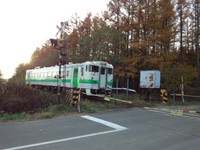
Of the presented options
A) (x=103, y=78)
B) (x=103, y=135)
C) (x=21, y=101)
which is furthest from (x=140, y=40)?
(x=103, y=135)

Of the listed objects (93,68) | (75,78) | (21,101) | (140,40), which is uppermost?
(140,40)

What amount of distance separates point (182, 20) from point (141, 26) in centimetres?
760

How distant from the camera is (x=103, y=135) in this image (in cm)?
568

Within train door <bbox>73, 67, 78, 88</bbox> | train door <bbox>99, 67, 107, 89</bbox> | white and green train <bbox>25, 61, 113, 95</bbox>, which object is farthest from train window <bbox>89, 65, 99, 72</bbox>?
train door <bbox>73, 67, 78, 88</bbox>

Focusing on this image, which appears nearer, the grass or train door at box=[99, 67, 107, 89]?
the grass

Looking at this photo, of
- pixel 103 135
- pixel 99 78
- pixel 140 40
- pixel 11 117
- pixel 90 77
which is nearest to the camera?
pixel 103 135

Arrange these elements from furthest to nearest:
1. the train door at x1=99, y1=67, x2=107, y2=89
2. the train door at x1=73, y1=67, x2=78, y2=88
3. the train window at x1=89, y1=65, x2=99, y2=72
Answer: the train door at x1=73, y1=67, x2=78, y2=88 → the train door at x1=99, y1=67, x2=107, y2=89 → the train window at x1=89, y1=65, x2=99, y2=72

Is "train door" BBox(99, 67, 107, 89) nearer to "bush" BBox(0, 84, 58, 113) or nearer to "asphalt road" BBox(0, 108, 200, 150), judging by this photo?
"bush" BBox(0, 84, 58, 113)

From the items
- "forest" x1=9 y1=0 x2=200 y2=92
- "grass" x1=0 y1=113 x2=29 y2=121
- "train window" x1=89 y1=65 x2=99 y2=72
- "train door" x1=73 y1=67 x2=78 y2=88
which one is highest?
"forest" x1=9 y1=0 x2=200 y2=92

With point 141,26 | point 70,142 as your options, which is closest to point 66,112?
point 70,142

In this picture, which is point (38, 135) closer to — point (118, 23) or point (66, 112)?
point (66, 112)

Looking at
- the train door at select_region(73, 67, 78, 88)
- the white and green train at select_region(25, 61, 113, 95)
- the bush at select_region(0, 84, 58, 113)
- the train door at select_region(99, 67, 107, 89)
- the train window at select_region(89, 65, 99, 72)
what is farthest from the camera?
the train door at select_region(73, 67, 78, 88)

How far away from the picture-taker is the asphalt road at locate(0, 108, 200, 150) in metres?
4.76

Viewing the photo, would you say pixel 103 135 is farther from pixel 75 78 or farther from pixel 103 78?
pixel 75 78
